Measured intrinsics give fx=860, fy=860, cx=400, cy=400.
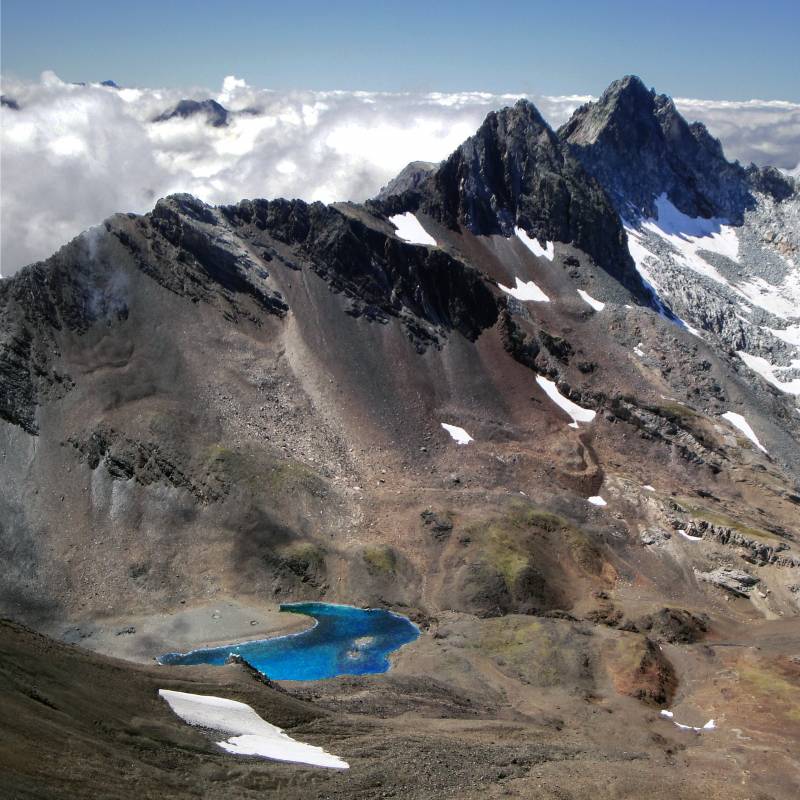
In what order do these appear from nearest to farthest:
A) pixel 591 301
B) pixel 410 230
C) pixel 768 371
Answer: pixel 410 230
pixel 591 301
pixel 768 371

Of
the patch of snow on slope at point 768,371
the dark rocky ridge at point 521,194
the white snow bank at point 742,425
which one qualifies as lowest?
the white snow bank at point 742,425

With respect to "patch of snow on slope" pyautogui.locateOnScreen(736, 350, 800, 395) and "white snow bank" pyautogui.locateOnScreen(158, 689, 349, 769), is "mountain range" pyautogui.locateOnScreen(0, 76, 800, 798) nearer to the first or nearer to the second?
"white snow bank" pyautogui.locateOnScreen(158, 689, 349, 769)

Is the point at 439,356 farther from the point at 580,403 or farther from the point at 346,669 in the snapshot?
the point at 346,669

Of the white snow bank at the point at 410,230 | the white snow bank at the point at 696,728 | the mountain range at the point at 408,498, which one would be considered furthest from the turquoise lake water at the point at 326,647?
the white snow bank at the point at 410,230

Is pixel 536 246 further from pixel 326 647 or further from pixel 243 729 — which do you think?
pixel 243 729

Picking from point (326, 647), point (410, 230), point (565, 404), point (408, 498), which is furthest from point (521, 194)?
point (326, 647)

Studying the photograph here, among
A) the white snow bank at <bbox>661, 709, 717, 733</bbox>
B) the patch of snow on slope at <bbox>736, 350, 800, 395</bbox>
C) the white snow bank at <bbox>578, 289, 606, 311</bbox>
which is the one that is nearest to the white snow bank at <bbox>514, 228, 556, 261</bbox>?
the white snow bank at <bbox>578, 289, 606, 311</bbox>

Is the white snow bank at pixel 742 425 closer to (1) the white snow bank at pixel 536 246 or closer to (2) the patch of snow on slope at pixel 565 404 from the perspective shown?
(2) the patch of snow on slope at pixel 565 404

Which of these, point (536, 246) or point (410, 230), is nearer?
point (410, 230)
